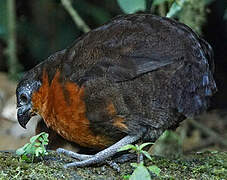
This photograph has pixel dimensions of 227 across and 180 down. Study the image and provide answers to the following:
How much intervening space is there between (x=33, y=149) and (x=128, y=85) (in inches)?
25.8

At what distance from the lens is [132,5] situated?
3732 millimetres

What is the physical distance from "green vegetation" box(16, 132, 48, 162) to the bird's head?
1.62 ft

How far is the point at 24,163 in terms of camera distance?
9.49ft

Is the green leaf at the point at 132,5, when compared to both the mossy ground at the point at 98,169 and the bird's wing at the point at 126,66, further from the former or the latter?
the mossy ground at the point at 98,169

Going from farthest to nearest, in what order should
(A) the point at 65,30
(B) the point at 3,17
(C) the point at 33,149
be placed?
(A) the point at 65,30
(B) the point at 3,17
(C) the point at 33,149

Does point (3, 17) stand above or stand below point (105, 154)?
above

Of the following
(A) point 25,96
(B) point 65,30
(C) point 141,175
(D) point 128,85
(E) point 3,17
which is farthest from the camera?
(B) point 65,30

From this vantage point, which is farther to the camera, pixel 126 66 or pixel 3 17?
pixel 3 17

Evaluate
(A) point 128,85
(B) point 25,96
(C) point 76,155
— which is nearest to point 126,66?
(A) point 128,85

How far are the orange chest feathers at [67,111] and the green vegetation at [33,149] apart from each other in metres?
0.28

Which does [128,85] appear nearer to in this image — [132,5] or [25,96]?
[25,96]

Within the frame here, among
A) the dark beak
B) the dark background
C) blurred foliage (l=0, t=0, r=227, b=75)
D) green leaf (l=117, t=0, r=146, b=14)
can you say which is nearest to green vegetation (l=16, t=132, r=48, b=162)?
the dark beak

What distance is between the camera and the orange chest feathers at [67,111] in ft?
10.3

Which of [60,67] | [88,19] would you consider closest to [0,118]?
[88,19]
